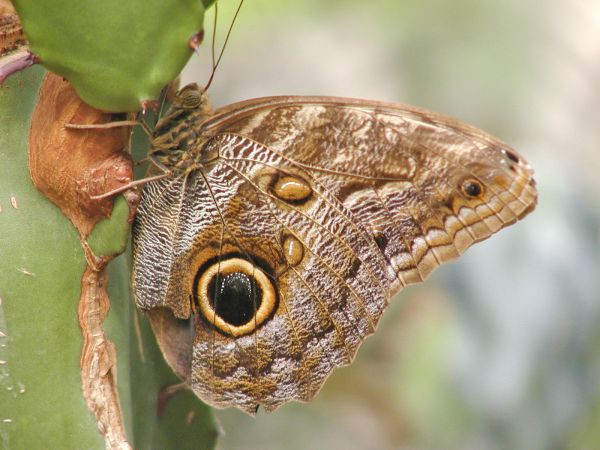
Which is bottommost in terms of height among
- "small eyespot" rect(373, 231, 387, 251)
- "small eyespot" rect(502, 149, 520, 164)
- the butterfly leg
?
"small eyespot" rect(373, 231, 387, 251)

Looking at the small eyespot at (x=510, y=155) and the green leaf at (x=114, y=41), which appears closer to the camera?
the green leaf at (x=114, y=41)

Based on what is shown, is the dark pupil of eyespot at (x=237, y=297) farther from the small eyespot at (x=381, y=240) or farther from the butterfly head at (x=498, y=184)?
the butterfly head at (x=498, y=184)

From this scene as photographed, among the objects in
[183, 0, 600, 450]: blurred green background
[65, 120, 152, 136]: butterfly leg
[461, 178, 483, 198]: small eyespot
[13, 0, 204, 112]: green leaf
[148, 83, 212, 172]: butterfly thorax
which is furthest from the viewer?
[183, 0, 600, 450]: blurred green background

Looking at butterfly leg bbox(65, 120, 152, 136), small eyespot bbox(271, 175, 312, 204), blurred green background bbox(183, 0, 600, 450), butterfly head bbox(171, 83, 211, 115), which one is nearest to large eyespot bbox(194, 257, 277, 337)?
small eyespot bbox(271, 175, 312, 204)

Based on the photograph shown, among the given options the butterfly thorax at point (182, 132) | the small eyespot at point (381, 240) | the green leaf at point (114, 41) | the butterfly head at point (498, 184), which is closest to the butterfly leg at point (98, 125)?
the green leaf at point (114, 41)

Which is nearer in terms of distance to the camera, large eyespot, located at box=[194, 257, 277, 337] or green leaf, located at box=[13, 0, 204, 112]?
green leaf, located at box=[13, 0, 204, 112]

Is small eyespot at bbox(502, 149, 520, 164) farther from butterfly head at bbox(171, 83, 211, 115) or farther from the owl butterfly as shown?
butterfly head at bbox(171, 83, 211, 115)
